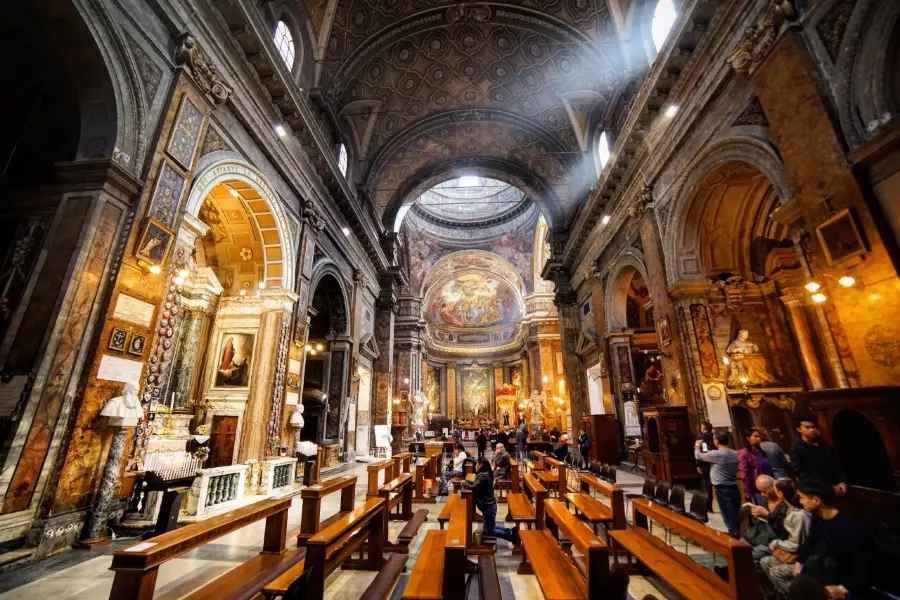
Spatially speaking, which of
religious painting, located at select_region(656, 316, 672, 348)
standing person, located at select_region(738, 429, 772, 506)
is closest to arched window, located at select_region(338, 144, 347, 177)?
religious painting, located at select_region(656, 316, 672, 348)

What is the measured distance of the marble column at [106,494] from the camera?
14.1 ft

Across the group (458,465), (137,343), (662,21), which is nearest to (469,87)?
(662,21)

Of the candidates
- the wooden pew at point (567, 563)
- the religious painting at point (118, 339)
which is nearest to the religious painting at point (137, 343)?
the religious painting at point (118, 339)

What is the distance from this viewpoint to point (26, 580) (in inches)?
133

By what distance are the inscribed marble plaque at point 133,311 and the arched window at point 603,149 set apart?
12.8 meters

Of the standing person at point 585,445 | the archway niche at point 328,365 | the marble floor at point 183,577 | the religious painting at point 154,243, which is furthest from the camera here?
the archway niche at point 328,365

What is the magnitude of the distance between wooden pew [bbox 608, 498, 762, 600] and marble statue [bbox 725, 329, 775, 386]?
5123mm

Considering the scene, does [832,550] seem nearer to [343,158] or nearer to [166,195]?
[166,195]

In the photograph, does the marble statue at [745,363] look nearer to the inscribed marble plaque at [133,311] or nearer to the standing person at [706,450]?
the standing person at [706,450]

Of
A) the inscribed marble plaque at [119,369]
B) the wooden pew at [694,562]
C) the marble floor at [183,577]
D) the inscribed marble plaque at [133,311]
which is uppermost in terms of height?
the inscribed marble plaque at [133,311]

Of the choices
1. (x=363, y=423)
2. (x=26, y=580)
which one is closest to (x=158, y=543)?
(x=26, y=580)

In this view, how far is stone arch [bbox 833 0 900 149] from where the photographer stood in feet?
14.0

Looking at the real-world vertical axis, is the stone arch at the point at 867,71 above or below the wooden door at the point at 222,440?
above

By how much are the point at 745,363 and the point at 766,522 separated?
5286 millimetres
